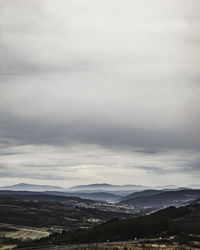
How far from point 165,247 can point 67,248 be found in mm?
33065

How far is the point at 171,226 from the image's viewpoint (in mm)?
157500

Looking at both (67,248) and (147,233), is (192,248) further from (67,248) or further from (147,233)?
(147,233)

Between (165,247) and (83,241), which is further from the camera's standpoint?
(83,241)

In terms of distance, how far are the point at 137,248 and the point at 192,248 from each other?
15816mm

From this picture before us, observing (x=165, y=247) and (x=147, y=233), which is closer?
(x=165, y=247)

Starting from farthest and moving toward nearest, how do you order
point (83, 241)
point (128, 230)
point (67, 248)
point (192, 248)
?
point (128, 230)
point (83, 241)
point (67, 248)
point (192, 248)

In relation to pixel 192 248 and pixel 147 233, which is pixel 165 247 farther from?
pixel 147 233

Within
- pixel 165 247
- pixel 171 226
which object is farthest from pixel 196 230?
pixel 165 247

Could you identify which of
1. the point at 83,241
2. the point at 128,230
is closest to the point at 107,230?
the point at 128,230

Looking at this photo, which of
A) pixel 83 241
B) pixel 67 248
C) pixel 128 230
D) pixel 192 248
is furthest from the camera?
pixel 128 230

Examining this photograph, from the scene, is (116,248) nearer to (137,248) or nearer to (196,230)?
(137,248)

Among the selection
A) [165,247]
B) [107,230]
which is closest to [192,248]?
[165,247]

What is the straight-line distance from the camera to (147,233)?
507ft

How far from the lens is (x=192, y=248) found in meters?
105
